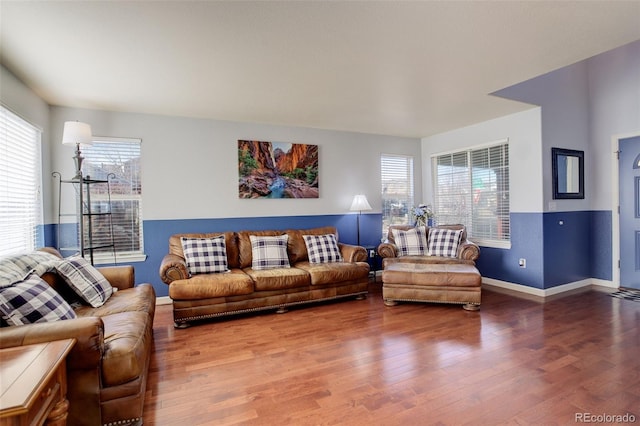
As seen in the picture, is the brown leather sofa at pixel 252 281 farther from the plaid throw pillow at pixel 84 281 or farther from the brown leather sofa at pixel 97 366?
the brown leather sofa at pixel 97 366

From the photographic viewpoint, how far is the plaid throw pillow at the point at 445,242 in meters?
4.39

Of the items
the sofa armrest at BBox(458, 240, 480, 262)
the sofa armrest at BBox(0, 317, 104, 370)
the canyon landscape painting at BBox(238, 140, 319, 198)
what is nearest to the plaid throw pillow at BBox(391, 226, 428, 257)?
the sofa armrest at BBox(458, 240, 480, 262)

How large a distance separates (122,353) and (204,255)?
2.01 m

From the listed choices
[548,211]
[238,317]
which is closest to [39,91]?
[238,317]

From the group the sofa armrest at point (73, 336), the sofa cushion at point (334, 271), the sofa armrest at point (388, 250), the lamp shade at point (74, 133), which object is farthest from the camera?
the sofa armrest at point (388, 250)

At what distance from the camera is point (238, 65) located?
2.71 metres

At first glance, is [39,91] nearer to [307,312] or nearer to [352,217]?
[307,312]

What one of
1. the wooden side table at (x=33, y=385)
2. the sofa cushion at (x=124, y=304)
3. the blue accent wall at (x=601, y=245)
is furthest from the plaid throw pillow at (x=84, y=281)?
the blue accent wall at (x=601, y=245)

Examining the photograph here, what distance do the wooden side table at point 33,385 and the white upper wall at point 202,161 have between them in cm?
286

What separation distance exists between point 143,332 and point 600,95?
6.03 m

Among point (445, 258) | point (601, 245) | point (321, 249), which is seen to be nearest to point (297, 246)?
point (321, 249)

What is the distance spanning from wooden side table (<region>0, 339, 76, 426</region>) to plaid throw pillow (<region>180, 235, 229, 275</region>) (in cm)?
215

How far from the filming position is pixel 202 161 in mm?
4242

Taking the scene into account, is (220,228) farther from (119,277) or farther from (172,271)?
(119,277)
